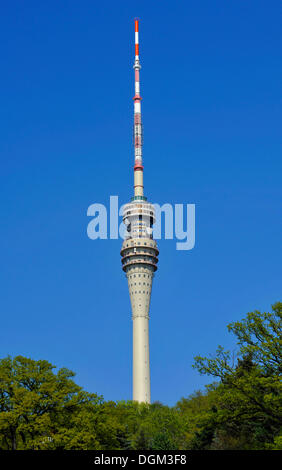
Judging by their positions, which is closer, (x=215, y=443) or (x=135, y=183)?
(x=215, y=443)

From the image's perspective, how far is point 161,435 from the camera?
77312mm

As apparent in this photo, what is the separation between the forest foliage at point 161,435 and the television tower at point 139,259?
5682cm

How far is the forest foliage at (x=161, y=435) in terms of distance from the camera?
53125 mm

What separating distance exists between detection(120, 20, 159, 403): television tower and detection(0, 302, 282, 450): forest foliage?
186 ft

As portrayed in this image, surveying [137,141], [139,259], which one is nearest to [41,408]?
[139,259]

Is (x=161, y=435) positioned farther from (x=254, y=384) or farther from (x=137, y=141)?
(x=137, y=141)

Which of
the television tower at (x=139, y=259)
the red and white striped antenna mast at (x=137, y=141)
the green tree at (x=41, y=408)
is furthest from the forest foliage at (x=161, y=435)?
the red and white striped antenna mast at (x=137, y=141)

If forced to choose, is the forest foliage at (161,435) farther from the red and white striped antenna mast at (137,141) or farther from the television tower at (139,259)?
the red and white striped antenna mast at (137,141)

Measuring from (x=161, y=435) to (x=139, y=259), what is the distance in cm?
8065

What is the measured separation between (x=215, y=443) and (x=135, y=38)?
125 m

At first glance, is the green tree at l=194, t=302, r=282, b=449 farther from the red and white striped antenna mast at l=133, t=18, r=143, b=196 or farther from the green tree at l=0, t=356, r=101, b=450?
the red and white striped antenna mast at l=133, t=18, r=143, b=196
